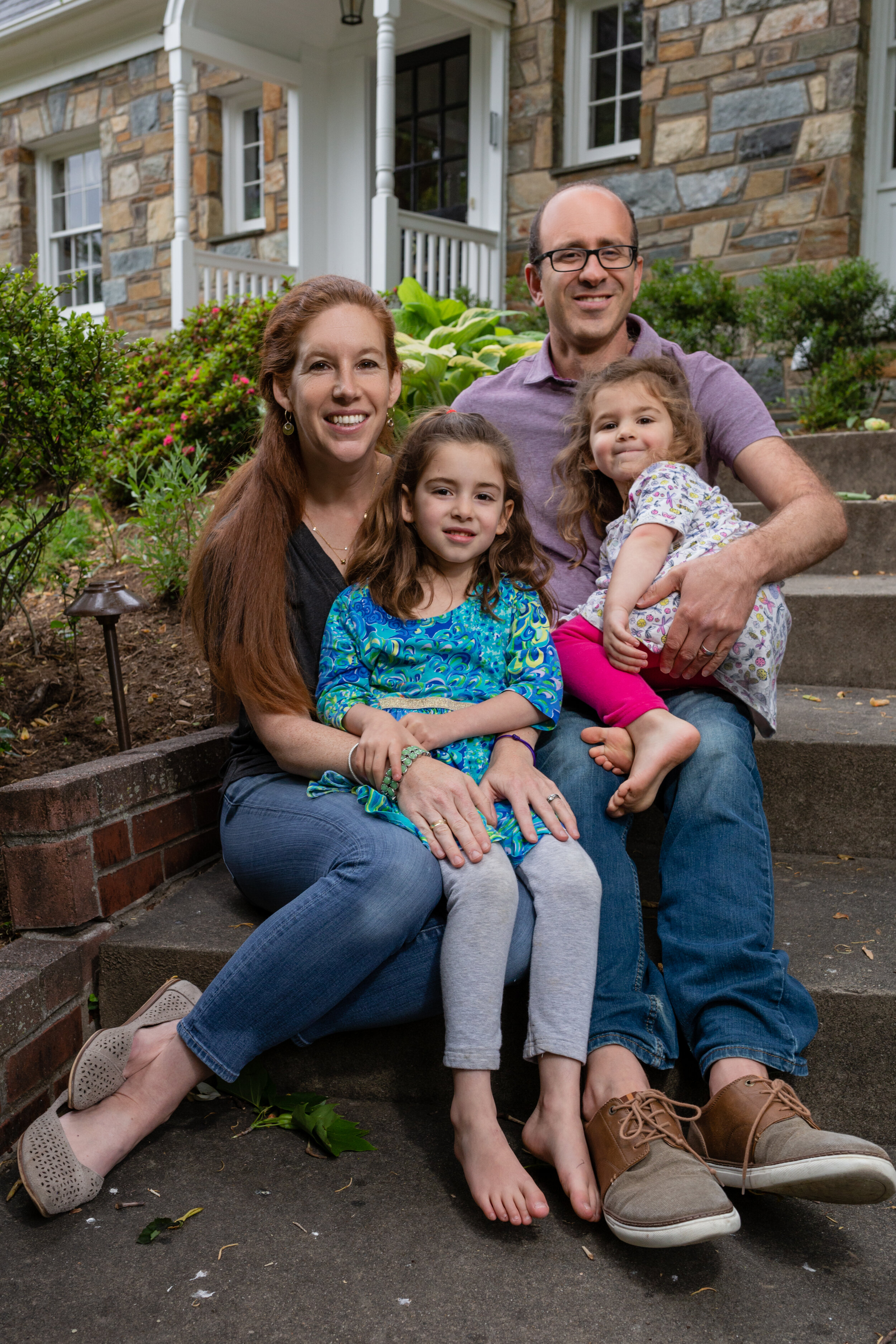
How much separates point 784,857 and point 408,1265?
1.17 meters

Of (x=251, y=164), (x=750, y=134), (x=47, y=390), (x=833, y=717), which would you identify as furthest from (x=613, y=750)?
(x=251, y=164)

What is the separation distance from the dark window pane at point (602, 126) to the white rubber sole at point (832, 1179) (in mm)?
7344

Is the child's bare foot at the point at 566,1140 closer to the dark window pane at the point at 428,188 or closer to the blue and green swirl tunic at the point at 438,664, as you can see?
the blue and green swirl tunic at the point at 438,664

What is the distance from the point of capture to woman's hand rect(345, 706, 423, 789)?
165 centimetres

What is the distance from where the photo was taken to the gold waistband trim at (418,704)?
180cm

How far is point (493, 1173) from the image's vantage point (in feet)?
4.56

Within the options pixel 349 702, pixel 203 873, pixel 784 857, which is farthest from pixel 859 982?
pixel 203 873

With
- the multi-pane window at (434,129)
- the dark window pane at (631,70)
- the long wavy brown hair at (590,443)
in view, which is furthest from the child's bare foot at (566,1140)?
the multi-pane window at (434,129)

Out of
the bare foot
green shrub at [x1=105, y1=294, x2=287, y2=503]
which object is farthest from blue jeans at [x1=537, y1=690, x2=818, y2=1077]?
green shrub at [x1=105, y1=294, x2=287, y2=503]

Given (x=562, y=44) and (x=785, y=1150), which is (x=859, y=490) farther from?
(x=562, y=44)

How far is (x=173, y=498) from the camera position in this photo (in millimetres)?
3484

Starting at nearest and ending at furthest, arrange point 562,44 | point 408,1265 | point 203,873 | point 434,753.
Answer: point 408,1265 < point 434,753 < point 203,873 < point 562,44

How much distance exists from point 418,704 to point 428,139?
7.74 meters

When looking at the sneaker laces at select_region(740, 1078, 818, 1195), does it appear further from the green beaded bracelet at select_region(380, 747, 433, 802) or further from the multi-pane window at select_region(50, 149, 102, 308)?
the multi-pane window at select_region(50, 149, 102, 308)
